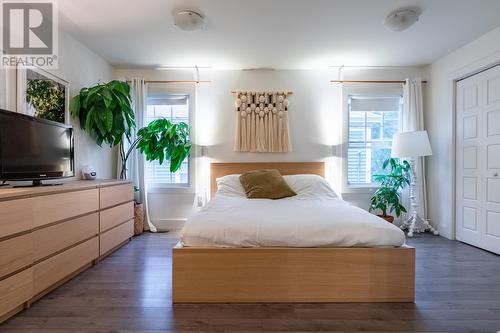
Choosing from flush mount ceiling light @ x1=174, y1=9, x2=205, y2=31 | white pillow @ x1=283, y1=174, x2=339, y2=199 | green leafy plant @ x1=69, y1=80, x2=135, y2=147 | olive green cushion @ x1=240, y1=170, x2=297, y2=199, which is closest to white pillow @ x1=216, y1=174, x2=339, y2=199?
white pillow @ x1=283, y1=174, x2=339, y2=199

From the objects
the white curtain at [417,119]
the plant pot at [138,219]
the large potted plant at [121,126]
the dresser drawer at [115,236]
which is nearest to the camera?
the dresser drawer at [115,236]

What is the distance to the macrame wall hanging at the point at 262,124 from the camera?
153 inches

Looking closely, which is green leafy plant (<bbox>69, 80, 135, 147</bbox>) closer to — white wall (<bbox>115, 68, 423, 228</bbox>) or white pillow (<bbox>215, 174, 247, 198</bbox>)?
white wall (<bbox>115, 68, 423, 228</bbox>)

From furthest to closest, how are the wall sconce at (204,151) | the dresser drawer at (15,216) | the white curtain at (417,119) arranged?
the wall sconce at (204,151) < the white curtain at (417,119) < the dresser drawer at (15,216)

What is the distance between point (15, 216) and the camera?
5.45 ft

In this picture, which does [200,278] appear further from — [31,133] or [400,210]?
[400,210]

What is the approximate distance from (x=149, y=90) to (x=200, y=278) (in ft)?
10.1

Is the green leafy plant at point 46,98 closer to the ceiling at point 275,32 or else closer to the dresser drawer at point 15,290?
the ceiling at point 275,32

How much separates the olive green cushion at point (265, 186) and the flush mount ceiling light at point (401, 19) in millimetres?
1954

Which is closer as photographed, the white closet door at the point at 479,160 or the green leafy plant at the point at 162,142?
the white closet door at the point at 479,160

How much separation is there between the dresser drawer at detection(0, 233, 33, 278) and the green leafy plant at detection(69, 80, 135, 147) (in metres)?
1.65

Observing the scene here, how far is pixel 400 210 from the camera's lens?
370 cm

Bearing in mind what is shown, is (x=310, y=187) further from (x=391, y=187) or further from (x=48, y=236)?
(x=48, y=236)

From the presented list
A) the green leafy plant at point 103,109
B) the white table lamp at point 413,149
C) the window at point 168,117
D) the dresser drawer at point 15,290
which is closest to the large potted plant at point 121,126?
the green leafy plant at point 103,109
